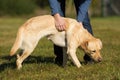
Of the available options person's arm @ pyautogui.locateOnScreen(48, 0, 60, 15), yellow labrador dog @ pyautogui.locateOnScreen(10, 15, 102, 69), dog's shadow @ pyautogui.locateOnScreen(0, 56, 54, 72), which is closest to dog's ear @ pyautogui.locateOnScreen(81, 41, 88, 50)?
yellow labrador dog @ pyautogui.locateOnScreen(10, 15, 102, 69)

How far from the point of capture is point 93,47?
784cm

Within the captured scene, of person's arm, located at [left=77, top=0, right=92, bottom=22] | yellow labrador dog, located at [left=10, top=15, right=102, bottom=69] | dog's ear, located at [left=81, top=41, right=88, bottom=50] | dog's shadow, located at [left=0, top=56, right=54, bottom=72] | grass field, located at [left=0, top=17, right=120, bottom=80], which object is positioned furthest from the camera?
dog's shadow, located at [left=0, top=56, right=54, bottom=72]

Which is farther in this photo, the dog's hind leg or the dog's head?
the dog's head

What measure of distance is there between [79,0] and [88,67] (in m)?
1.34

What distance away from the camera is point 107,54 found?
10.1m

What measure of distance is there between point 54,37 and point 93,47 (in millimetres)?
718

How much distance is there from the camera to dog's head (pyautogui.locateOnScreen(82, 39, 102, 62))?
7828mm

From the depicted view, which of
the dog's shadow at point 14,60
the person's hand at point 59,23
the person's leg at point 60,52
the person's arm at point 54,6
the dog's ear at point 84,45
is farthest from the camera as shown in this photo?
the person's leg at point 60,52

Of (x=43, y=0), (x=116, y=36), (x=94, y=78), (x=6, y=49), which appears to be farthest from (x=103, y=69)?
(x=43, y=0)

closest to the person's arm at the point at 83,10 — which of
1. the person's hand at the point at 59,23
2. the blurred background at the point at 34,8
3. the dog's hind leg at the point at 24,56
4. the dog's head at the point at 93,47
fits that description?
the person's hand at the point at 59,23

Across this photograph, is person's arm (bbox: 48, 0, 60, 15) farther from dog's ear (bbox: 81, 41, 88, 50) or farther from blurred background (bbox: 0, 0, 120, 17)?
blurred background (bbox: 0, 0, 120, 17)

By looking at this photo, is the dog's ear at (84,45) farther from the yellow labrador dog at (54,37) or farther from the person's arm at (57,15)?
the person's arm at (57,15)

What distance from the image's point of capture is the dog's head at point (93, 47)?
7.83 meters

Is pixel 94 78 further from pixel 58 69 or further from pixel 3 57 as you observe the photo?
pixel 3 57
